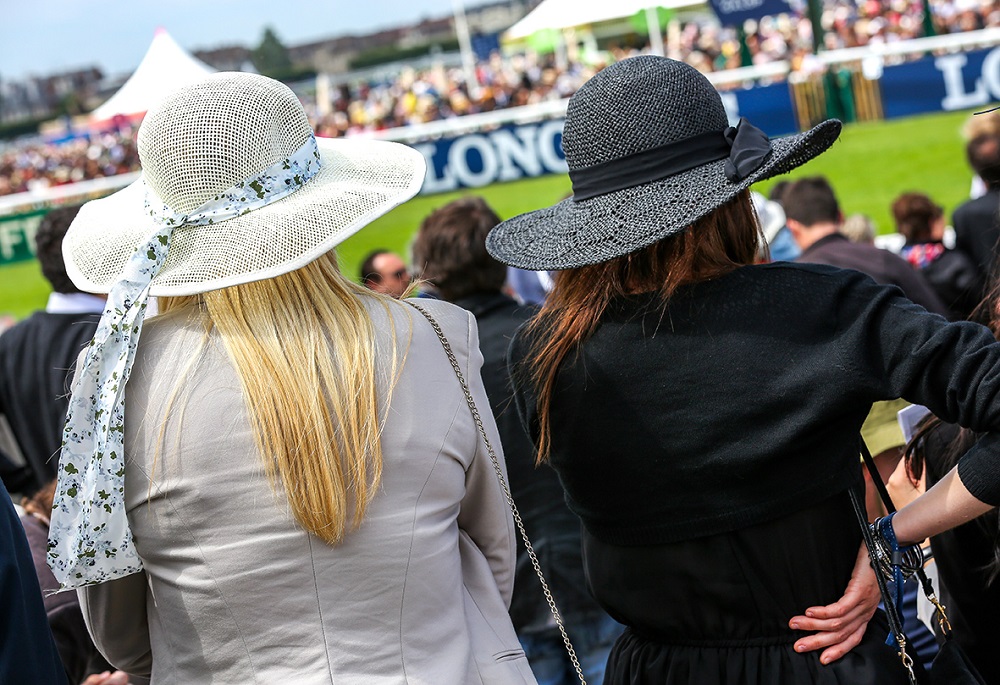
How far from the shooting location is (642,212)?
1.83 m

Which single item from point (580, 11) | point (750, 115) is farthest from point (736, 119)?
point (580, 11)

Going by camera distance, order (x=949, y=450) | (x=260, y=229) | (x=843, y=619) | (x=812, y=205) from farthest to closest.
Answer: (x=812, y=205) → (x=949, y=450) → (x=843, y=619) → (x=260, y=229)

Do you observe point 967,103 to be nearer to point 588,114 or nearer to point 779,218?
point 779,218

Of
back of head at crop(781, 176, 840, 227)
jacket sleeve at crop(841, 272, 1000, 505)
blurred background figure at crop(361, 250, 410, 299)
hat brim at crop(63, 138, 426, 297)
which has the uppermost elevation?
hat brim at crop(63, 138, 426, 297)

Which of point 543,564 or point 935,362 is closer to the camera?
point 935,362

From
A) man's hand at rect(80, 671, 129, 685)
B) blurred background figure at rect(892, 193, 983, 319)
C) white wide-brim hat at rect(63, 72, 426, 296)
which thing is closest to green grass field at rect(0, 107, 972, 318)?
blurred background figure at rect(892, 193, 983, 319)

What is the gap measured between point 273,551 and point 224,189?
0.57 meters

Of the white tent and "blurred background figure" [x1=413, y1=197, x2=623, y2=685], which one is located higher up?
the white tent

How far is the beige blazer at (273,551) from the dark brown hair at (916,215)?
5.25 meters

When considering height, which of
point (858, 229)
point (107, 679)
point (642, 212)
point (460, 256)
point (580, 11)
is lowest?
point (858, 229)

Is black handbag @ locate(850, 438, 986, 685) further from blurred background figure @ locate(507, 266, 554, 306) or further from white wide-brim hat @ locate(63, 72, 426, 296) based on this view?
blurred background figure @ locate(507, 266, 554, 306)

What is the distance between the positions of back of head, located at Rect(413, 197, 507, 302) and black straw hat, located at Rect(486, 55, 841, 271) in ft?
4.58

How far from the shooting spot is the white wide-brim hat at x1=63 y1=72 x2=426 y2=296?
5.43 ft

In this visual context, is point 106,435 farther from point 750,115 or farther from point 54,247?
point 750,115
